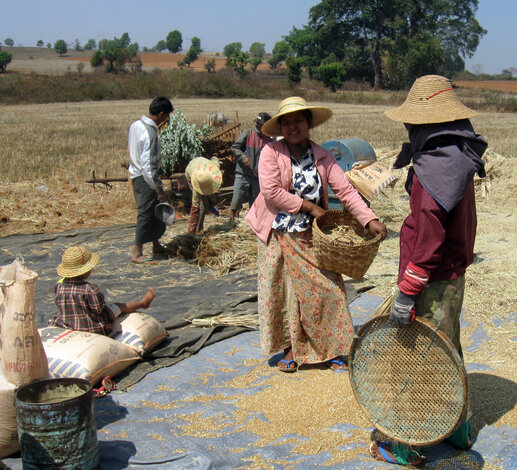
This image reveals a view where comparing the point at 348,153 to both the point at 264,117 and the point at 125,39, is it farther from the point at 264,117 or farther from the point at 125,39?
the point at 125,39

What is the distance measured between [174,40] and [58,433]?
15006 cm

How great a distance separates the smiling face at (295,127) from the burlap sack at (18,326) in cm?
171

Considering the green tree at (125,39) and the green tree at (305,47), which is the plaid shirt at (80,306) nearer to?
the green tree at (305,47)

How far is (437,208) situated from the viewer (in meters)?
2.57

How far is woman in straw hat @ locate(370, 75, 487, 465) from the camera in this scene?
257 cm

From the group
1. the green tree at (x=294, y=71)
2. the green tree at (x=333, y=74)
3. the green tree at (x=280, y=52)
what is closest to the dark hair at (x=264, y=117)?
the green tree at (x=294, y=71)

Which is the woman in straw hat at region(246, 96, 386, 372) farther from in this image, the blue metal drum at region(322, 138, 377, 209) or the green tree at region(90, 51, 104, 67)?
the green tree at region(90, 51, 104, 67)

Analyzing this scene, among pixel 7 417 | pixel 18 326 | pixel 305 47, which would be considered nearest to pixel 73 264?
pixel 18 326

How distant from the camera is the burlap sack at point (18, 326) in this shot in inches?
115

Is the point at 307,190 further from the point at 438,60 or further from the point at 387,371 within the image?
the point at 438,60

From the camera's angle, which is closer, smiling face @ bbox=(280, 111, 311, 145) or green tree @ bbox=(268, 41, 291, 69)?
smiling face @ bbox=(280, 111, 311, 145)

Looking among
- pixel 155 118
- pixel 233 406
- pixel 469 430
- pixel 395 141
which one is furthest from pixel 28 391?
pixel 395 141

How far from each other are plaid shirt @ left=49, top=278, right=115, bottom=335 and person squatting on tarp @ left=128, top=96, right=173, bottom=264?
2.56 metres

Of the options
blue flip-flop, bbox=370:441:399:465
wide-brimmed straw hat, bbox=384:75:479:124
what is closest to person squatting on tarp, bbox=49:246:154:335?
blue flip-flop, bbox=370:441:399:465
